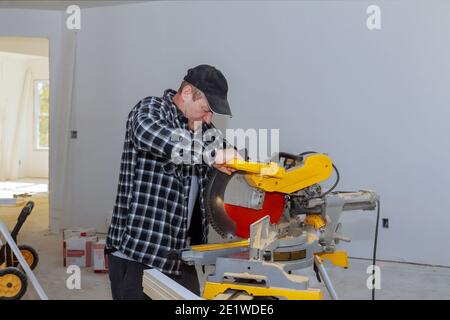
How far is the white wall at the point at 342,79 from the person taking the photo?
4398 millimetres

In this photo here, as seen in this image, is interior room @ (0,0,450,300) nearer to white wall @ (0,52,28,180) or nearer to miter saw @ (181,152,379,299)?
miter saw @ (181,152,379,299)

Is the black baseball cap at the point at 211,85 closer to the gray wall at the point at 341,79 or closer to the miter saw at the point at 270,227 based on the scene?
the miter saw at the point at 270,227

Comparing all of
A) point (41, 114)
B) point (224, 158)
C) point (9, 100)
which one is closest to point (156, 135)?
point (224, 158)

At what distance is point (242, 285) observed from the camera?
1409mm

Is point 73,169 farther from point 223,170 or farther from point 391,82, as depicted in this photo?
point 223,170

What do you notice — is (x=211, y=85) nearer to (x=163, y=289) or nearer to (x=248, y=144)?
(x=163, y=289)

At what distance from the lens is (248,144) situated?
15.9ft

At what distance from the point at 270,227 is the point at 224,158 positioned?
0.32 meters

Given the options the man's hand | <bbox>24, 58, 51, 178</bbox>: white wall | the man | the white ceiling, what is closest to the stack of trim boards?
the man

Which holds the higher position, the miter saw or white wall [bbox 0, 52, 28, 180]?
white wall [bbox 0, 52, 28, 180]

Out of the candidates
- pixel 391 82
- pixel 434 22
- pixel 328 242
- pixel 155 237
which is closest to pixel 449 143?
pixel 391 82

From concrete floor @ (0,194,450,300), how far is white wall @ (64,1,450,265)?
229 millimetres

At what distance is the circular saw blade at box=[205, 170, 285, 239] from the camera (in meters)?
1.60
